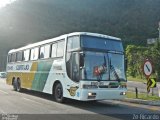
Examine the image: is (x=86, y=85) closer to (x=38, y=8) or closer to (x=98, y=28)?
(x=98, y=28)

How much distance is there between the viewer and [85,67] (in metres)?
16.2

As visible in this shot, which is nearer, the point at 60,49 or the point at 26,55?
the point at 60,49

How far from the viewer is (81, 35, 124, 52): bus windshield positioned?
1672cm

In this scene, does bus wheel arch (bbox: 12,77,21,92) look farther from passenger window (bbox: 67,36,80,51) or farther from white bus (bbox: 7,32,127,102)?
passenger window (bbox: 67,36,80,51)

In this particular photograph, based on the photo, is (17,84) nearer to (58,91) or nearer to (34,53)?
(34,53)

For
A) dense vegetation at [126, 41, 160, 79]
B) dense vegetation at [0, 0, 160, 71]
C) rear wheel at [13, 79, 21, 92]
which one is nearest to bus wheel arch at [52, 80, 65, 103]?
rear wheel at [13, 79, 21, 92]

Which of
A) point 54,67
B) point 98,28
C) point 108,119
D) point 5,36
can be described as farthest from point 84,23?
point 108,119

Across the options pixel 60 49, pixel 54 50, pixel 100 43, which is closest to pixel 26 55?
pixel 54 50

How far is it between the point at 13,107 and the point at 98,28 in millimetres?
81583

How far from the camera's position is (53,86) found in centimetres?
1908

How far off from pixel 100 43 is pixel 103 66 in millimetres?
1200

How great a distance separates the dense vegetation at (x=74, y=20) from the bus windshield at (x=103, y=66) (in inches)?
2880

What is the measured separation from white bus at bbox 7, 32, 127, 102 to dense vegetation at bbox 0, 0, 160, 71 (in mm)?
71576

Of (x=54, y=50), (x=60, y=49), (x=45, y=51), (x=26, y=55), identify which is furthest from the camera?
(x=26, y=55)
